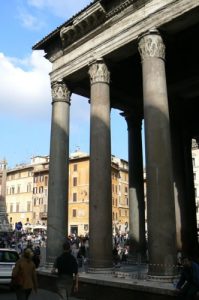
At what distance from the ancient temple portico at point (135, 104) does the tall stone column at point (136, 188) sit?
0.05m

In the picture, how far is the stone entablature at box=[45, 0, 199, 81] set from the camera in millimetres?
11633

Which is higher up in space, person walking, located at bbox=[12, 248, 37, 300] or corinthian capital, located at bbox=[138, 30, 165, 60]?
corinthian capital, located at bbox=[138, 30, 165, 60]

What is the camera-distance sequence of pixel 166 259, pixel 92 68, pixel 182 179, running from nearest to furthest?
pixel 166 259, pixel 92 68, pixel 182 179

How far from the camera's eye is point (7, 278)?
40.4 ft

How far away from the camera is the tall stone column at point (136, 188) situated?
1808cm

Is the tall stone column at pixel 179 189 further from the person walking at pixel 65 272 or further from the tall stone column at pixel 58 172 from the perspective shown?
the person walking at pixel 65 272

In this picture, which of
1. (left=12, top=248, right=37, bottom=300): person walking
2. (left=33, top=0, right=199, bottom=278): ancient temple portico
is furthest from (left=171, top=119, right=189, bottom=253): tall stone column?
(left=12, top=248, right=37, bottom=300): person walking

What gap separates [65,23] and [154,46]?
15.7 feet

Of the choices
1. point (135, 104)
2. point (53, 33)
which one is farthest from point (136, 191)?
point (53, 33)

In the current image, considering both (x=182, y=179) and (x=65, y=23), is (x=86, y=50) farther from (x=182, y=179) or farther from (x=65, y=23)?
(x=182, y=179)

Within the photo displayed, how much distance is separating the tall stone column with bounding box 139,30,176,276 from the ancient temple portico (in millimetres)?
26

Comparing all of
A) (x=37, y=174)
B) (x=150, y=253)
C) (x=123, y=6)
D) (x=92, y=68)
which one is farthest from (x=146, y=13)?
(x=37, y=174)

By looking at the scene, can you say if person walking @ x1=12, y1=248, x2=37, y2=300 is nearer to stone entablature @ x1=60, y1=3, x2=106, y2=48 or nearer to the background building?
stone entablature @ x1=60, y1=3, x2=106, y2=48

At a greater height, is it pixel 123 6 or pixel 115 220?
pixel 123 6
